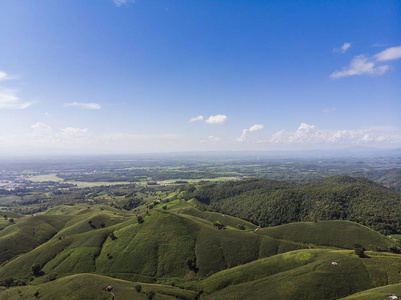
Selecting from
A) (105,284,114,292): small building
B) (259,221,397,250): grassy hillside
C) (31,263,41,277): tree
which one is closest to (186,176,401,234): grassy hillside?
(259,221,397,250): grassy hillside

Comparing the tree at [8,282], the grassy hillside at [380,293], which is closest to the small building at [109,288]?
the tree at [8,282]

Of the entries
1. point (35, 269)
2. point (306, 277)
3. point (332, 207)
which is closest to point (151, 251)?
point (35, 269)

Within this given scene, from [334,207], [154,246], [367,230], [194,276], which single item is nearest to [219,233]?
[194,276]

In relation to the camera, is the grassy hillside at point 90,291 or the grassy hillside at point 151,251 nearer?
the grassy hillside at point 90,291

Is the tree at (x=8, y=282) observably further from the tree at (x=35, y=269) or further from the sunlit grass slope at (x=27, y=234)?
the sunlit grass slope at (x=27, y=234)

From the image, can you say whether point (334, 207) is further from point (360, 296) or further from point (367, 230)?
point (360, 296)

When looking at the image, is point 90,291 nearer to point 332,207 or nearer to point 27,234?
point 27,234
